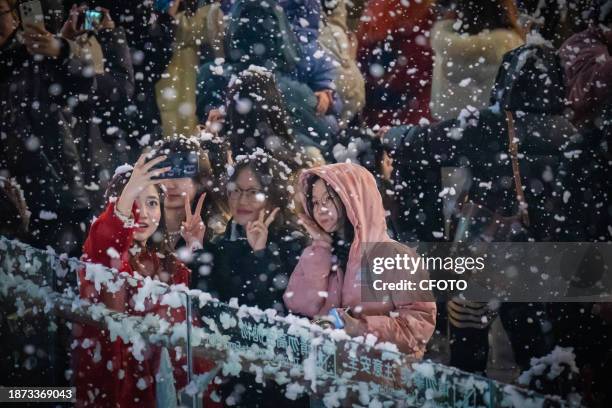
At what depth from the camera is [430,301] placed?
2.04m

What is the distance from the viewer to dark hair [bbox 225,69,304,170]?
214 centimetres

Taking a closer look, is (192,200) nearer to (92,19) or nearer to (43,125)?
(43,125)

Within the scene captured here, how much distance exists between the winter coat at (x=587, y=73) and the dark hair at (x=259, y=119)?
82 centimetres

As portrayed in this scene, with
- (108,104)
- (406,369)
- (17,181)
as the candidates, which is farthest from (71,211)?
(406,369)

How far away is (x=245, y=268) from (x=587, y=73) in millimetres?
1155

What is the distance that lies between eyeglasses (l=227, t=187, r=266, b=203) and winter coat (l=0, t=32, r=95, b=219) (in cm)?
46

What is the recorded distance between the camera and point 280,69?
7.02 feet

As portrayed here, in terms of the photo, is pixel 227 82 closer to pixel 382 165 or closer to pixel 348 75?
pixel 348 75

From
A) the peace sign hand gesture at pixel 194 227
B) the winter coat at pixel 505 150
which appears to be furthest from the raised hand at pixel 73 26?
the winter coat at pixel 505 150

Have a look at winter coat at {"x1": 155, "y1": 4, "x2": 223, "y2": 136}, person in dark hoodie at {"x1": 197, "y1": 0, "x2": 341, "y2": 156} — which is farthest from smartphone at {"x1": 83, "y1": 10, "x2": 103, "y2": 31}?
person in dark hoodie at {"x1": 197, "y1": 0, "x2": 341, "y2": 156}

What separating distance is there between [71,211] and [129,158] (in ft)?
0.82

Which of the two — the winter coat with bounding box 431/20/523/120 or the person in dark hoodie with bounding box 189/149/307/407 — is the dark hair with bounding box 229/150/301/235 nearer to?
the person in dark hoodie with bounding box 189/149/307/407

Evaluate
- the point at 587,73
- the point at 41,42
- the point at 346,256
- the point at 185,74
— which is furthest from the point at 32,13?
the point at 587,73

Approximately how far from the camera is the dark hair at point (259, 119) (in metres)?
2.14
